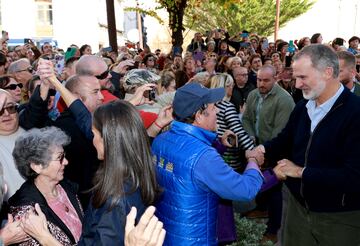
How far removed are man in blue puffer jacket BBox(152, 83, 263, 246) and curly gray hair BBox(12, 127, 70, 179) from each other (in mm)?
728

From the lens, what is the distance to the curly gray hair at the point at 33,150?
9.43ft

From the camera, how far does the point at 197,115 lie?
2.89 m

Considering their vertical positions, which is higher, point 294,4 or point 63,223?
point 294,4

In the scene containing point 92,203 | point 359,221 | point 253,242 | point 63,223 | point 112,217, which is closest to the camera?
point 112,217

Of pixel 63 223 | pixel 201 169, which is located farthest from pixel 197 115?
pixel 63 223

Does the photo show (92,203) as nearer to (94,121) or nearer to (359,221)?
(94,121)

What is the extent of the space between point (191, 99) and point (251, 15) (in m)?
41.4

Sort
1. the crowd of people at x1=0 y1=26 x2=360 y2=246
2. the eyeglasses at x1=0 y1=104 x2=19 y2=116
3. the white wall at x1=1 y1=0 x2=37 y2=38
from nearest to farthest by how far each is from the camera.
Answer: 1. the crowd of people at x1=0 y1=26 x2=360 y2=246
2. the eyeglasses at x1=0 y1=104 x2=19 y2=116
3. the white wall at x1=1 y1=0 x2=37 y2=38

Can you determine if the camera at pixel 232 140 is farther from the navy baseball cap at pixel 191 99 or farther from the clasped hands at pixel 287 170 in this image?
the navy baseball cap at pixel 191 99

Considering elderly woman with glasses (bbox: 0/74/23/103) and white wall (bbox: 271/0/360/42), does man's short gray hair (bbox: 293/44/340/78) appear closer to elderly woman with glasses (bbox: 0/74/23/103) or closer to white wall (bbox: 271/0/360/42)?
elderly woman with glasses (bbox: 0/74/23/103)

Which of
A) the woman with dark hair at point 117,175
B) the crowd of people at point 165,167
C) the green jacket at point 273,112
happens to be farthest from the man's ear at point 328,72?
the green jacket at point 273,112

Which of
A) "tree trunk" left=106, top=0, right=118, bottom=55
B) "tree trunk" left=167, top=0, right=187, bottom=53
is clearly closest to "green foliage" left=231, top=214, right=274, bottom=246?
"tree trunk" left=167, top=0, right=187, bottom=53

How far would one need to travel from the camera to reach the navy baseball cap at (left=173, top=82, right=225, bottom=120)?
2.87m

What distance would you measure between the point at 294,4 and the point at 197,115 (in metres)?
45.2
